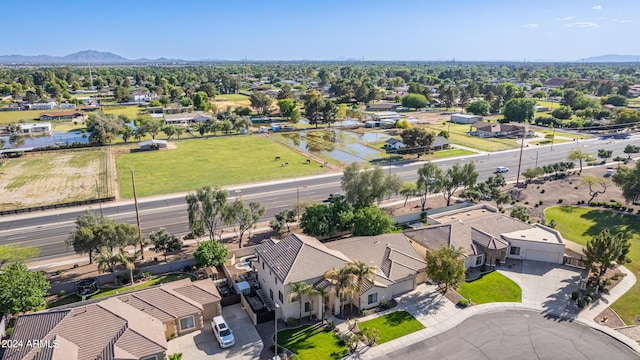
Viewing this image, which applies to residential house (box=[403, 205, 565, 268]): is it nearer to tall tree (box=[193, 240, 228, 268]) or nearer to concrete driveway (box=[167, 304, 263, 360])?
concrete driveway (box=[167, 304, 263, 360])

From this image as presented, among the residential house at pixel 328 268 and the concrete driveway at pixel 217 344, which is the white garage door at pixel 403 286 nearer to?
the residential house at pixel 328 268

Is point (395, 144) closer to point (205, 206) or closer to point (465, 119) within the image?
point (465, 119)

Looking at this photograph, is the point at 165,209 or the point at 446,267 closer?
the point at 446,267

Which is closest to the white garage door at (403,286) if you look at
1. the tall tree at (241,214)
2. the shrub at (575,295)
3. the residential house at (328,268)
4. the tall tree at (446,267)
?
the residential house at (328,268)

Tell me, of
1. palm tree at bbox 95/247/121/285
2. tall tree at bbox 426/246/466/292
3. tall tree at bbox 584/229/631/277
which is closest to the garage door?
tall tree at bbox 584/229/631/277

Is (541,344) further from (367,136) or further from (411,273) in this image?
(367,136)

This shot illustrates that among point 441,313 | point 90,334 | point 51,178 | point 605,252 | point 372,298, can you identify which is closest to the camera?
point 90,334

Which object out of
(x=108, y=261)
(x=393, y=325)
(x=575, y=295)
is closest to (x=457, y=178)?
(x=575, y=295)
